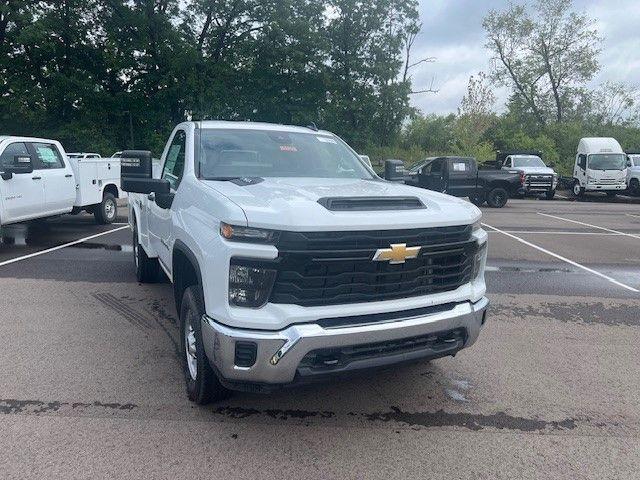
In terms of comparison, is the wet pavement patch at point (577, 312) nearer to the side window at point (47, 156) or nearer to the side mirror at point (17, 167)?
the side mirror at point (17, 167)

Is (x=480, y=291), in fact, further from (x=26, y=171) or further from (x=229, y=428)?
(x=26, y=171)

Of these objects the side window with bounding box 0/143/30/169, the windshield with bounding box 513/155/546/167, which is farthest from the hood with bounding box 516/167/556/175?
the side window with bounding box 0/143/30/169

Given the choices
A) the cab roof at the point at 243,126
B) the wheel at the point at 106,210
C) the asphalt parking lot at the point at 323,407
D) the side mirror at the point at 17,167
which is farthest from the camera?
the wheel at the point at 106,210

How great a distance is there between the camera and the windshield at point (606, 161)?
25094 mm

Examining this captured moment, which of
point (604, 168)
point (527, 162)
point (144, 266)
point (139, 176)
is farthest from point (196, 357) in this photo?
point (604, 168)

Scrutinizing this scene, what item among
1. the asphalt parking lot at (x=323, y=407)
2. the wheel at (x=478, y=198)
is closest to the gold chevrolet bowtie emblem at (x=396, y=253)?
the asphalt parking lot at (x=323, y=407)

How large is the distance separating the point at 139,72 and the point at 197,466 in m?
28.3

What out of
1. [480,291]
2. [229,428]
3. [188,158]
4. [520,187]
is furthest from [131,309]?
[520,187]

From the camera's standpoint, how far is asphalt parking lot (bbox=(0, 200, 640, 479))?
3.08 metres

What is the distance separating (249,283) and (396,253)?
0.89 m

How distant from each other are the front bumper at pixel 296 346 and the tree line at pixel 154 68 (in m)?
24.9

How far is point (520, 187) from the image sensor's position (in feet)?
67.3

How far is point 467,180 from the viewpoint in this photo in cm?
1917

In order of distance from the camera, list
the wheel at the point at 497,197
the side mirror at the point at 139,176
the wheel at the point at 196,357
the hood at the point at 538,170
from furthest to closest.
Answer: the hood at the point at 538,170
the wheel at the point at 497,197
the side mirror at the point at 139,176
the wheel at the point at 196,357
